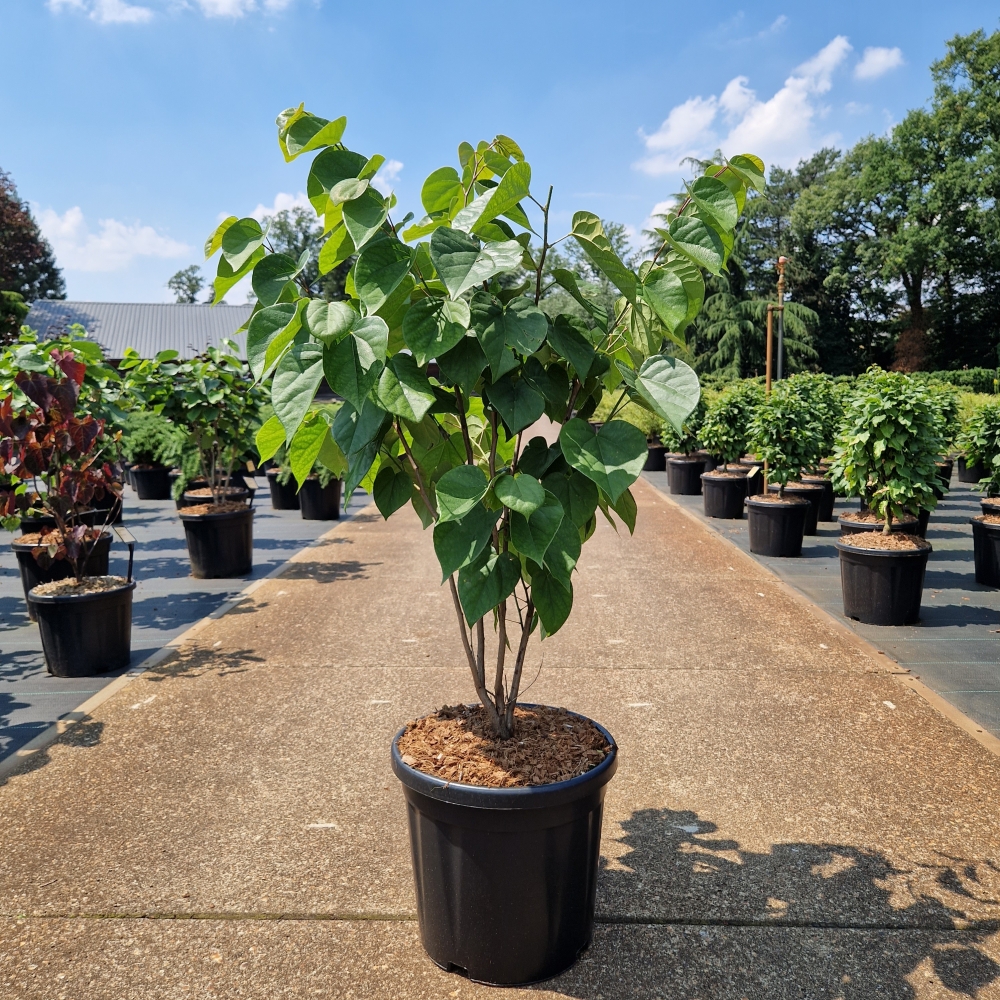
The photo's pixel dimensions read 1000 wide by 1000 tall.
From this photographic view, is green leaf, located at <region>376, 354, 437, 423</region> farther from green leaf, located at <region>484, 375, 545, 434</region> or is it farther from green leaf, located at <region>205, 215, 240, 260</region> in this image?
green leaf, located at <region>205, 215, 240, 260</region>

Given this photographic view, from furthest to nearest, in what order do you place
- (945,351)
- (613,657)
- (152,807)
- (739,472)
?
(945,351)
(739,472)
(613,657)
(152,807)

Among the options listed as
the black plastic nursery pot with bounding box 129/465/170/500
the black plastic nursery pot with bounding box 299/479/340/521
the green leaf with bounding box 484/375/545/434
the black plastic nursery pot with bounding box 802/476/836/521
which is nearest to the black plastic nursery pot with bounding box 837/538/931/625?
the black plastic nursery pot with bounding box 802/476/836/521

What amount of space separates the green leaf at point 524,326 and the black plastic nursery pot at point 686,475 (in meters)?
12.5

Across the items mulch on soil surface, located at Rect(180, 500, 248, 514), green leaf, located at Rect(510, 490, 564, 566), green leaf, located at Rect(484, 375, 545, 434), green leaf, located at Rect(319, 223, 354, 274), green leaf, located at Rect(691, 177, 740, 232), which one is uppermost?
green leaf, located at Rect(691, 177, 740, 232)

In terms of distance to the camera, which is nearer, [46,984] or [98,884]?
[46,984]

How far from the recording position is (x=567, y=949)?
2.35 meters

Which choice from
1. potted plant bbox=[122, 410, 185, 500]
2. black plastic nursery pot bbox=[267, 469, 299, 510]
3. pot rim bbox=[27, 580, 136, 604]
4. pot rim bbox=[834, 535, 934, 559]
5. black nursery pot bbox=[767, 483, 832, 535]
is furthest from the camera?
potted plant bbox=[122, 410, 185, 500]

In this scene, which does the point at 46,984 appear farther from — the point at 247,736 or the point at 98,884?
the point at 247,736

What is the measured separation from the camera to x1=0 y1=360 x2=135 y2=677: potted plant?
4828 millimetres

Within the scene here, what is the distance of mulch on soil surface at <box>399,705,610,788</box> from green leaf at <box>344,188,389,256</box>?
1389mm

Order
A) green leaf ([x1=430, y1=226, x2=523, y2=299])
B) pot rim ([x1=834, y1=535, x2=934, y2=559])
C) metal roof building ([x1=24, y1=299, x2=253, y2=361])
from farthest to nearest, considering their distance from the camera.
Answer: metal roof building ([x1=24, y1=299, x2=253, y2=361]) → pot rim ([x1=834, y1=535, x2=934, y2=559]) → green leaf ([x1=430, y1=226, x2=523, y2=299])

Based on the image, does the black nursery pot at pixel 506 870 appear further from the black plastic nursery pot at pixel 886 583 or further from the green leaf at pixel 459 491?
the black plastic nursery pot at pixel 886 583

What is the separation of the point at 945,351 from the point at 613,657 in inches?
1598

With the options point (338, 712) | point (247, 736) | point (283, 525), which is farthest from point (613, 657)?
point (283, 525)
